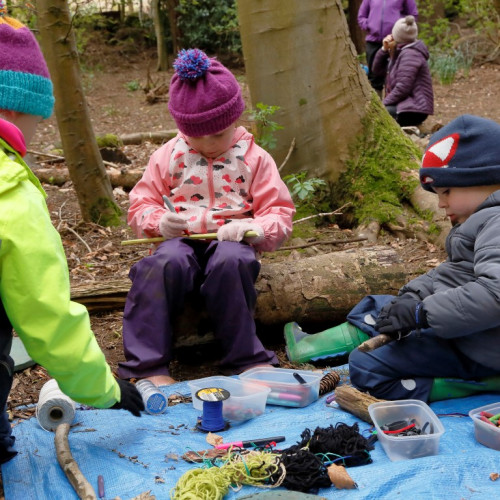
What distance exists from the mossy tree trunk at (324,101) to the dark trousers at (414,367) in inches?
81.2

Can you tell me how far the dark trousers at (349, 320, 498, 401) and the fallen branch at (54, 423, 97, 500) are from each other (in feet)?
3.91

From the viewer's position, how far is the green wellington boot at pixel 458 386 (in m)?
2.81

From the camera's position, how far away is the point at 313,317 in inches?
142

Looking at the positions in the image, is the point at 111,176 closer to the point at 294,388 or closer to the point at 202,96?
the point at 202,96

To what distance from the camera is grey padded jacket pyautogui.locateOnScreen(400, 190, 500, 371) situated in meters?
2.50

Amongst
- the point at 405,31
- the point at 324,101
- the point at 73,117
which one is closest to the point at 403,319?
the point at 324,101

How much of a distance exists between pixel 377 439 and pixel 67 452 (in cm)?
109

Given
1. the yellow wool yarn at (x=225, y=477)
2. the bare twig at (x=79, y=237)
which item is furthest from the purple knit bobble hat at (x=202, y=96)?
the bare twig at (x=79, y=237)

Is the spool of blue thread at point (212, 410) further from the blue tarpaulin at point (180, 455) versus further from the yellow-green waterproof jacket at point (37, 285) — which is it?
the yellow-green waterproof jacket at point (37, 285)

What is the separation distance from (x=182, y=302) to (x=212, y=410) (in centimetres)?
71

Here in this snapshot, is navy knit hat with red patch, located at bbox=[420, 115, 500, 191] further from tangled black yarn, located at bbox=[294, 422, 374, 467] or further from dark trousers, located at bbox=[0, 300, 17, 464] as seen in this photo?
dark trousers, located at bbox=[0, 300, 17, 464]

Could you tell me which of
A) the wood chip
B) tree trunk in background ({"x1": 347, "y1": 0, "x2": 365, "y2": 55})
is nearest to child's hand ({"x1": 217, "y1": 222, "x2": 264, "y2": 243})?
the wood chip

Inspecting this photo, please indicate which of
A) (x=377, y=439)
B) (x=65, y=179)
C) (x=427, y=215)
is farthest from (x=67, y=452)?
(x=65, y=179)

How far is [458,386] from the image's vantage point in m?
2.82
